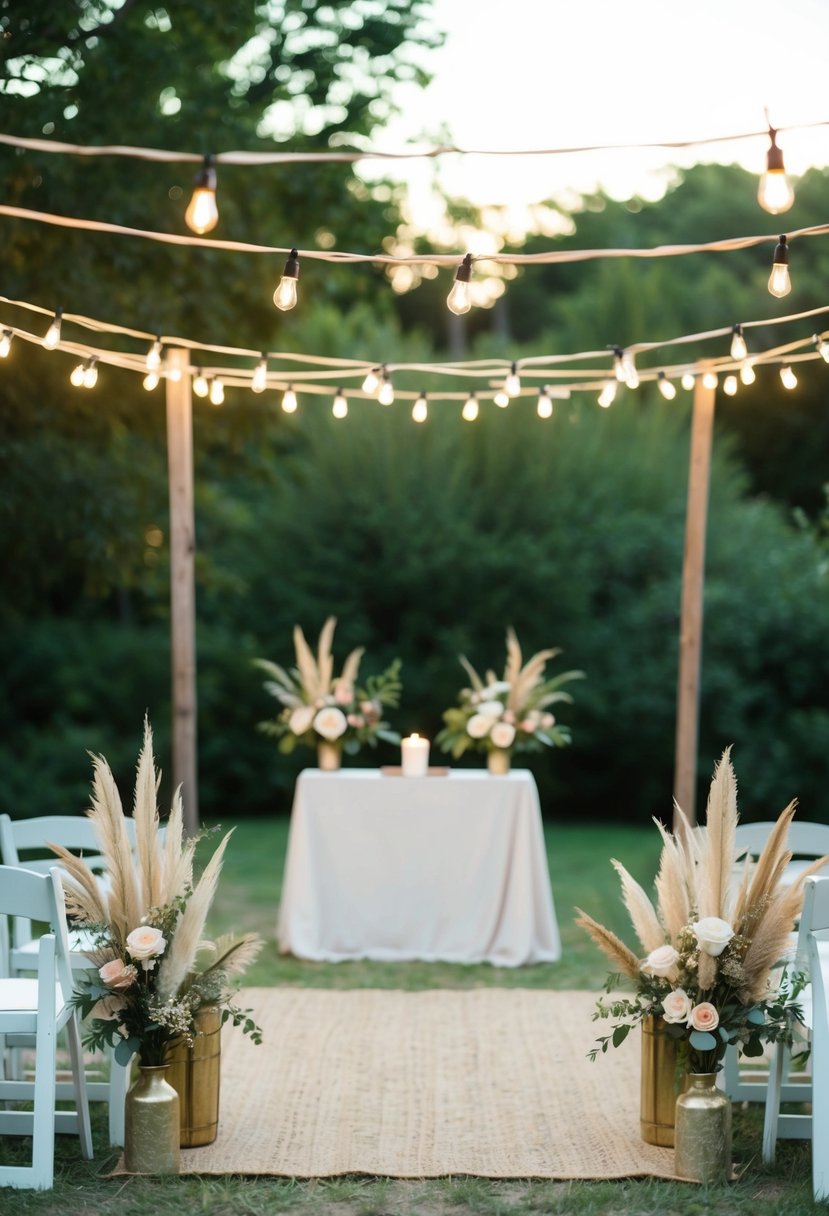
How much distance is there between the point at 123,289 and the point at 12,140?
6.22 meters

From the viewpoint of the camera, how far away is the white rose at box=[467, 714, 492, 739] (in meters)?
6.70

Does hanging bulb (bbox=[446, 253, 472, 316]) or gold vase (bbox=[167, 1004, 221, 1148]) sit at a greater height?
hanging bulb (bbox=[446, 253, 472, 316])

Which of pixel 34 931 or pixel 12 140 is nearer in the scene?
pixel 12 140

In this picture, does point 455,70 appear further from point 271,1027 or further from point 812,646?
point 271,1027

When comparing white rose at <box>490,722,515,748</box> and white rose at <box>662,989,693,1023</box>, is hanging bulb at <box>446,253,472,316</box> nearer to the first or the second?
white rose at <box>662,989,693,1023</box>

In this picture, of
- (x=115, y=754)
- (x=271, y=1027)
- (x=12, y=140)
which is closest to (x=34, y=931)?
(x=271, y=1027)

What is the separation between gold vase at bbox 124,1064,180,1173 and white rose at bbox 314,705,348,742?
298cm

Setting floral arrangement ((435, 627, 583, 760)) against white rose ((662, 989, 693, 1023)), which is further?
Answer: floral arrangement ((435, 627, 583, 760))

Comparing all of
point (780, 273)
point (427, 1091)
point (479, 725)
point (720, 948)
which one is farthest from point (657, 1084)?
point (479, 725)

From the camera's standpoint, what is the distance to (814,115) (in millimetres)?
7449


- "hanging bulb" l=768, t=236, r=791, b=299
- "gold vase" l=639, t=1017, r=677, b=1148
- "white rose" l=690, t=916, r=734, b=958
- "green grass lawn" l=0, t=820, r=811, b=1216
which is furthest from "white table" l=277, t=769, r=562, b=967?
"hanging bulb" l=768, t=236, r=791, b=299

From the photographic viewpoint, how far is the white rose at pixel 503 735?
6621 mm

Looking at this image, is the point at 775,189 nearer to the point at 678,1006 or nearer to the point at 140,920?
the point at 678,1006

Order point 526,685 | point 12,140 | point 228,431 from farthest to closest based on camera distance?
point 228,431 < point 526,685 < point 12,140
